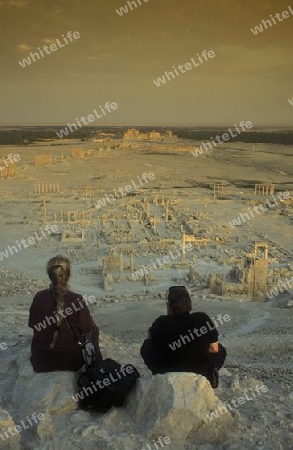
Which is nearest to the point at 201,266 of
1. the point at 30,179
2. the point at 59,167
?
the point at 30,179

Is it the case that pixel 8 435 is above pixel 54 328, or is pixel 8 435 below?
below

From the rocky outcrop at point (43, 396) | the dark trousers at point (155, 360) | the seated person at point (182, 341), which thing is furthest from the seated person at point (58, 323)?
the seated person at point (182, 341)

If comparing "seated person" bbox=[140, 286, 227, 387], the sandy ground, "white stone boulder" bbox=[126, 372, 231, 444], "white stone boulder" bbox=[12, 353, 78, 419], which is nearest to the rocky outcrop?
"white stone boulder" bbox=[12, 353, 78, 419]

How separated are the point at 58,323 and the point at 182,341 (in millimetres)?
1058

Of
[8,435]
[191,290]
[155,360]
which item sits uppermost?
[8,435]

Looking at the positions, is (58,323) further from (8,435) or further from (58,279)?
(8,435)

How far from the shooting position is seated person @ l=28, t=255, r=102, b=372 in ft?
13.6

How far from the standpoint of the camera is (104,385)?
3.99 meters

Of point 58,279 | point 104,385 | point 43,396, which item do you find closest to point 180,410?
point 104,385

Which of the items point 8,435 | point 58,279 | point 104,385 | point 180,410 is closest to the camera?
point 8,435

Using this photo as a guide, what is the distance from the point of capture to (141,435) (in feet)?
12.1

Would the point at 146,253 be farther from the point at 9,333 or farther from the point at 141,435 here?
the point at 141,435

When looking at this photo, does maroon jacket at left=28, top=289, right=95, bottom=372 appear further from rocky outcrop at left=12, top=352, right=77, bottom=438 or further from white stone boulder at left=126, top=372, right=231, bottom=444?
white stone boulder at left=126, top=372, right=231, bottom=444

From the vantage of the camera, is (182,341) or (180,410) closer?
(180,410)
